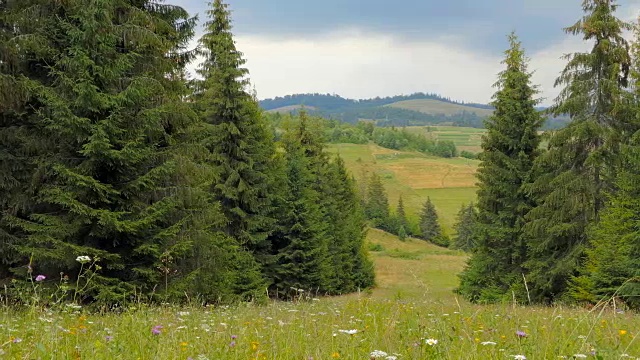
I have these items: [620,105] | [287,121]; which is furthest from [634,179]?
[287,121]

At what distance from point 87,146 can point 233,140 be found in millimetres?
12080

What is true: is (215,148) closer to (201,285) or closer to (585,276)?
(201,285)

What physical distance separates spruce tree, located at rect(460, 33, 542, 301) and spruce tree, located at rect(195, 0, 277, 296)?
11171 millimetres

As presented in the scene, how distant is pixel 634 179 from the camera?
16328 millimetres

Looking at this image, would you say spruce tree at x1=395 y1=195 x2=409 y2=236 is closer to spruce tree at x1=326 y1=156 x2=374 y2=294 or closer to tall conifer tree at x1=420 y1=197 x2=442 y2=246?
tall conifer tree at x1=420 y1=197 x2=442 y2=246

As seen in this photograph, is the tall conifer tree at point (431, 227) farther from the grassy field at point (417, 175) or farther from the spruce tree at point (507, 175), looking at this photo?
the spruce tree at point (507, 175)

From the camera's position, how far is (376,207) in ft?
308

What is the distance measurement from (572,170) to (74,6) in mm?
18584

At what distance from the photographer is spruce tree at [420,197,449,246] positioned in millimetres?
99438

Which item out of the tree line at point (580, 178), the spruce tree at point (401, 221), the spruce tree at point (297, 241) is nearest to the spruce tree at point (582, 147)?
the tree line at point (580, 178)

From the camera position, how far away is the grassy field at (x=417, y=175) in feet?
414

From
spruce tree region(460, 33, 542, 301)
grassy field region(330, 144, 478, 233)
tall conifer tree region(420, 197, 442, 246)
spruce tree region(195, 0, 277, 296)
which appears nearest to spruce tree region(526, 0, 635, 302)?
spruce tree region(460, 33, 542, 301)

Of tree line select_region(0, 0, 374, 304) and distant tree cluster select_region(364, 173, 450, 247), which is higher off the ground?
tree line select_region(0, 0, 374, 304)

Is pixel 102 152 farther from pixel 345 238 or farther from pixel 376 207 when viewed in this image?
pixel 376 207
